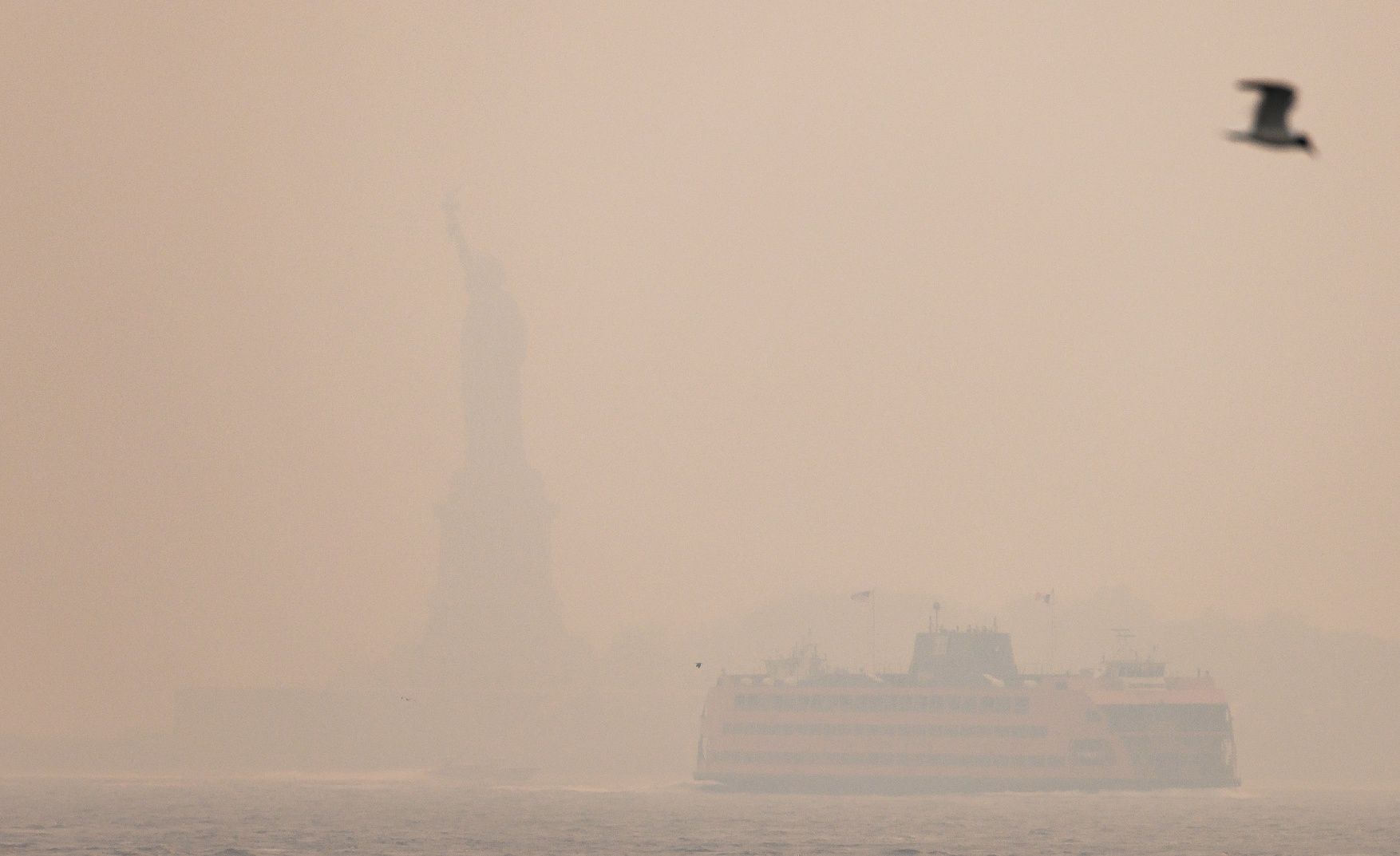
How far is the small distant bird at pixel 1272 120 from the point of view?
634 inches

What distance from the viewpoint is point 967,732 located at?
139000 mm

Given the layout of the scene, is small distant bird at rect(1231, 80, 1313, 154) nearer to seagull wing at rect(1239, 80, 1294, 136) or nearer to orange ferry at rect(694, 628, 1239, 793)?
seagull wing at rect(1239, 80, 1294, 136)

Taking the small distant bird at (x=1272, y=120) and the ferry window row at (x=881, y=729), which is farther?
the ferry window row at (x=881, y=729)

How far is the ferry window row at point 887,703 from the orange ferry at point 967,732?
0.09 m

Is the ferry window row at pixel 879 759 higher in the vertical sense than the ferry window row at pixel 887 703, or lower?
lower

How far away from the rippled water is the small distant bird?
61.4m

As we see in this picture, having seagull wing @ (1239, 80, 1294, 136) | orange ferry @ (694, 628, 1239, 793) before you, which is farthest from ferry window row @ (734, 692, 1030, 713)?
seagull wing @ (1239, 80, 1294, 136)

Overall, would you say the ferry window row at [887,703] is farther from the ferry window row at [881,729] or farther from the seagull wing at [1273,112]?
the seagull wing at [1273,112]

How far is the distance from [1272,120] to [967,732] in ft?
414

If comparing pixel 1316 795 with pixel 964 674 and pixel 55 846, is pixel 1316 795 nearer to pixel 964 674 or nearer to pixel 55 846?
pixel 964 674

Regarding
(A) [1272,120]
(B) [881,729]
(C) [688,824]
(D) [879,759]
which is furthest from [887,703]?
(A) [1272,120]

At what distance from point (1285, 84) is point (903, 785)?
126935 millimetres

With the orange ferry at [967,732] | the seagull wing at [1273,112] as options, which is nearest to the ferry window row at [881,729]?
the orange ferry at [967,732]

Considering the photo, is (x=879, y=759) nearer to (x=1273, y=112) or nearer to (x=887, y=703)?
(x=887, y=703)
